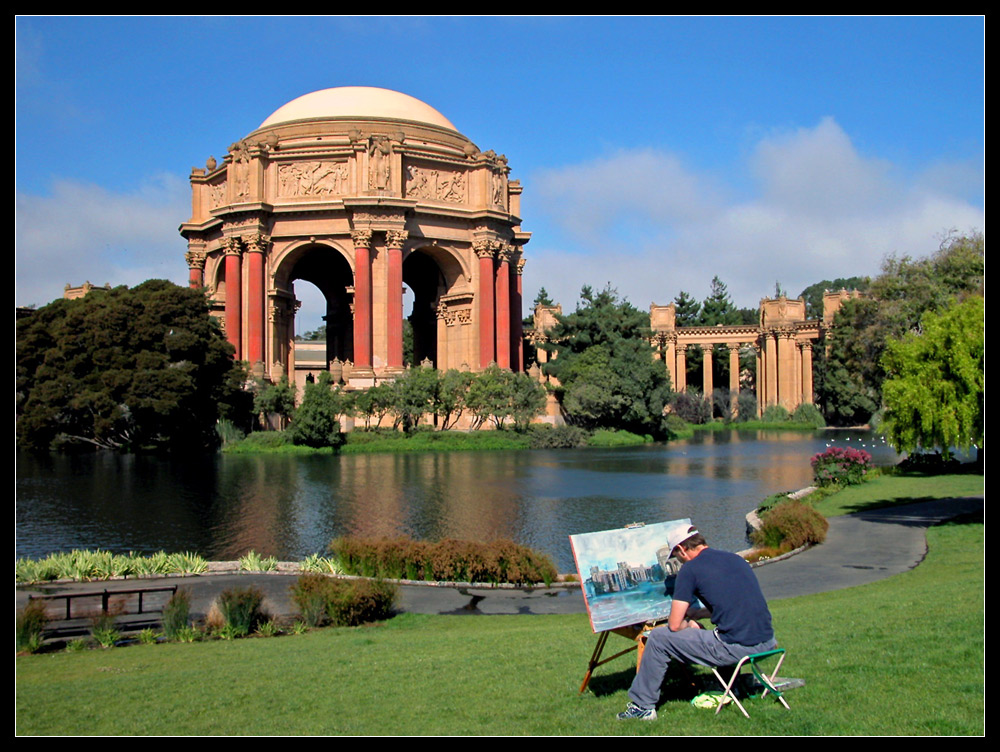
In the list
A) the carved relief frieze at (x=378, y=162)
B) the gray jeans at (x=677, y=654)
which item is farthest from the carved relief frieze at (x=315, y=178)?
the gray jeans at (x=677, y=654)

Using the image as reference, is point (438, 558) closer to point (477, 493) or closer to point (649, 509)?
point (649, 509)

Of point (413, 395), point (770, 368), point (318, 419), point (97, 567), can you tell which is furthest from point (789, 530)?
point (770, 368)

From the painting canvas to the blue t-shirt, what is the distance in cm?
52

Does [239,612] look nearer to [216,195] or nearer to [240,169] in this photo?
[240,169]

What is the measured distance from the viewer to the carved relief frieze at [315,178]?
52.7 meters

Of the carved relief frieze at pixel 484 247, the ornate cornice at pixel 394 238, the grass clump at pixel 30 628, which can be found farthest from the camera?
the carved relief frieze at pixel 484 247

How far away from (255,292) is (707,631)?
48223mm

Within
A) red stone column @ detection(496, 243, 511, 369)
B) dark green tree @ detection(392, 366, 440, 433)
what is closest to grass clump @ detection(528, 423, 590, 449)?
dark green tree @ detection(392, 366, 440, 433)

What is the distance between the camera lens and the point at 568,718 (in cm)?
666

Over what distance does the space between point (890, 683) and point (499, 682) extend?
282cm

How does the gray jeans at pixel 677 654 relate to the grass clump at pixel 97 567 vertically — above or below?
above

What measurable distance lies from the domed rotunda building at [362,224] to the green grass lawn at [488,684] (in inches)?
1613

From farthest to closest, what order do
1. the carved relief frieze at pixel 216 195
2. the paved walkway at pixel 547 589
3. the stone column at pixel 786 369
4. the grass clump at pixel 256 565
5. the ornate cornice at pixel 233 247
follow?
the stone column at pixel 786 369, the carved relief frieze at pixel 216 195, the ornate cornice at pixel 233 247, the grass clump at pixel 256 565, the paved walkway at pixel 547 589

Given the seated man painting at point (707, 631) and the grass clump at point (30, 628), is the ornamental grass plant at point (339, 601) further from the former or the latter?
the seated man painting at point (707, 631)
